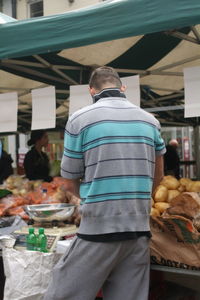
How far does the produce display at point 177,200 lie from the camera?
2.55 meters

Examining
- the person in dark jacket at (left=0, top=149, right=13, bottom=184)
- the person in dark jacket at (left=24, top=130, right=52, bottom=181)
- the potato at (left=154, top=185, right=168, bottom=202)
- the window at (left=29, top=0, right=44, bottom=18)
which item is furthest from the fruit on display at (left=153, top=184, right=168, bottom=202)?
the window at (left=29, top=0, right=44, bottom=18)

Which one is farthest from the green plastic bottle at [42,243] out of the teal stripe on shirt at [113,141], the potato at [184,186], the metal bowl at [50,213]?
the potato at [184,186]

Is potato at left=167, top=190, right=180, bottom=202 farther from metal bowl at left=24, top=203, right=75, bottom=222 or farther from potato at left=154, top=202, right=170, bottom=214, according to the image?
metal bowl at left=24, top=203, right=75, bottom=222

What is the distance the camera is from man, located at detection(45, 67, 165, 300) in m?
2.06

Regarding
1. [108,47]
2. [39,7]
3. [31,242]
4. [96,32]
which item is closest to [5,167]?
[108,47]

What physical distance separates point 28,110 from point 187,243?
582 centimetres

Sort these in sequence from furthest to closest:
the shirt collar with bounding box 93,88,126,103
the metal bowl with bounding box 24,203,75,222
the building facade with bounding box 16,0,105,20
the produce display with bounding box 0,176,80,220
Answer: the building facade with bounding box 16,0,105,20, the produce display with bounding box 0,176,80,220, the metal bowl with bounding box 24,203,75,222, the shirt collar with bounding box 93,88,126,103

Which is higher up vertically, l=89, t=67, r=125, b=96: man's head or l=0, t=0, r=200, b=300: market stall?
l=0, t=0, r=200, b=300: market stall

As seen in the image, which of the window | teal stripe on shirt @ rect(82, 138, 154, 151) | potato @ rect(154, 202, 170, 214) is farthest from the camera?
the window

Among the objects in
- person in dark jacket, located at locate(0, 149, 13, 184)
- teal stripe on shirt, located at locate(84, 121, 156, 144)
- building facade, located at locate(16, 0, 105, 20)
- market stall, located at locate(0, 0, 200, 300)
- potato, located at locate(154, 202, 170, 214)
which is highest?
building facade, located at locate(16, 0, 105, 20)

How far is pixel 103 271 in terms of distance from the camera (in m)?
2.12

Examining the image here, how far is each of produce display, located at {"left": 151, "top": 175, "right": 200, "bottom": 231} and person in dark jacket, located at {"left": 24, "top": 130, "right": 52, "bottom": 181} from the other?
2759mm

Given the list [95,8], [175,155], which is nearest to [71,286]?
[95,8]

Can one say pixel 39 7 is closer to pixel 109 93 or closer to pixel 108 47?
pixel 108 47
